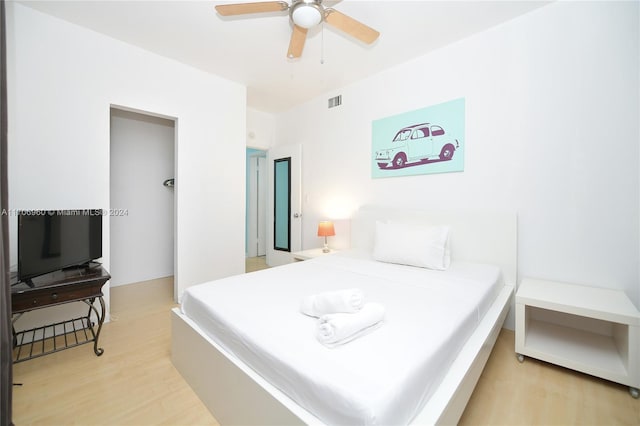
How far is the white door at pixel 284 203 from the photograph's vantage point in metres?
4.29

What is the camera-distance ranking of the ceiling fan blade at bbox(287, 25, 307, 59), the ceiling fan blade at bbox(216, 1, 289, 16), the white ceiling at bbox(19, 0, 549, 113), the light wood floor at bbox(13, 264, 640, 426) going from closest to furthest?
the light wood floor at bbox(13, 264, 640, 426)
the ceiling fan blade at bbox(216, 1, 289, 16)
the ceiling fan blade at bbox(287, 25, 307, 59)
the white ceiling at bbox(19, 0, 549, 113)

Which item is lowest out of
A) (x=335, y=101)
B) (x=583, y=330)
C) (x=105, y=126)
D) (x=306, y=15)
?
(x=583, y=330)

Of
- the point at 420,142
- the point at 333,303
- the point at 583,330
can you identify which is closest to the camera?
the point at 333,303

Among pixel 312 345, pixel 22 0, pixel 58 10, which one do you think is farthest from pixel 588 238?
pixel 22 0

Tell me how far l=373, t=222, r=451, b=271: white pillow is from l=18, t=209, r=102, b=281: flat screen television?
249cm

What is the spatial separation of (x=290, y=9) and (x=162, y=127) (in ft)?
9.32

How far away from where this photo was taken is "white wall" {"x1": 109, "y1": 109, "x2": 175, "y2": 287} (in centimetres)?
353

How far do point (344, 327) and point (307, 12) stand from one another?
6.32 feet

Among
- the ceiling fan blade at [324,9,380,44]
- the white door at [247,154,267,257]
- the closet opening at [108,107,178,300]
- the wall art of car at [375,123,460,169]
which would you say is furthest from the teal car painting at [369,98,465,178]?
the white door at [247,154,267,257]

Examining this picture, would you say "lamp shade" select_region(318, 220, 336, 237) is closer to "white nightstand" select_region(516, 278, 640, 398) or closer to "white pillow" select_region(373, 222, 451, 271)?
"white pillow" select_region(373, 222, 451, 271)

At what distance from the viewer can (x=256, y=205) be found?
5.48 m

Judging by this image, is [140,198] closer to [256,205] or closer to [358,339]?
[256,205]

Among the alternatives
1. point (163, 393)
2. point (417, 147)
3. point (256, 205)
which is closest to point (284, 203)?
point (256, 205)

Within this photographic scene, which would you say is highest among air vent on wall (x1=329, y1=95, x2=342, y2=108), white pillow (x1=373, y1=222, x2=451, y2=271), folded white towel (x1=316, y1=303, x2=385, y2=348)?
air vent on wall (x1=329, y1=95, x2=342, y2=108)
